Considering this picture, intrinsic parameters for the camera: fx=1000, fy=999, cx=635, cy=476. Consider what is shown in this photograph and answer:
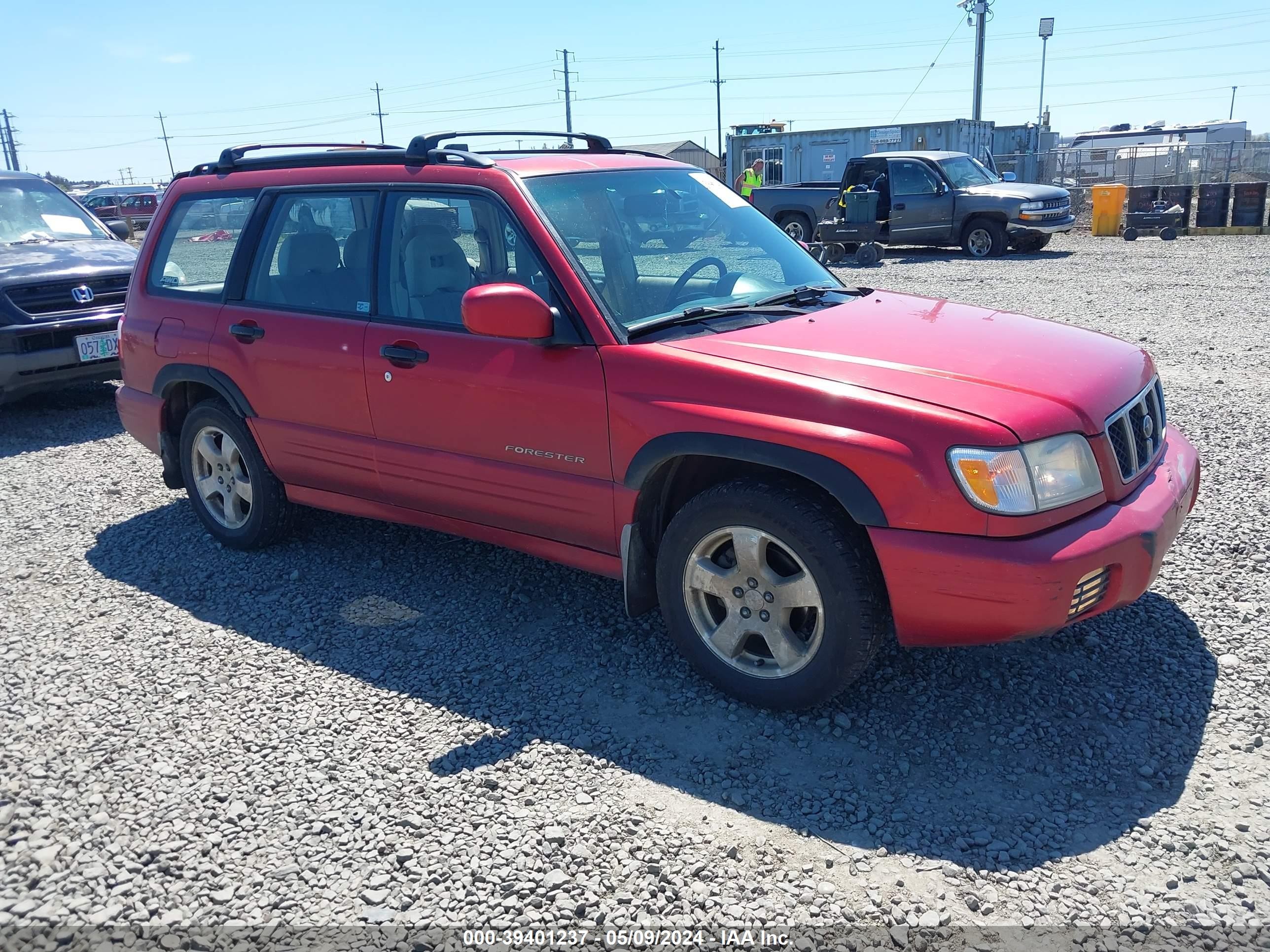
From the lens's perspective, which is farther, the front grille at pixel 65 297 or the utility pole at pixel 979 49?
the utility pole at pixel 979 49

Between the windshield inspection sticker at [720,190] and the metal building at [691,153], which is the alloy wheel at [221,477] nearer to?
the windshield inspection sticker at [720,190]

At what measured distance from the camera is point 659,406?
3.51 m

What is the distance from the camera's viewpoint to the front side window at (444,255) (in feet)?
13.1

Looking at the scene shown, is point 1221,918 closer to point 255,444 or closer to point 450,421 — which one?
point 450,421

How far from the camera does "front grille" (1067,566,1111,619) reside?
3.05m

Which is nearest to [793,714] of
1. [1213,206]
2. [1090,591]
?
[1090,591]

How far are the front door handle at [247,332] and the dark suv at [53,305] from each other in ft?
11.3

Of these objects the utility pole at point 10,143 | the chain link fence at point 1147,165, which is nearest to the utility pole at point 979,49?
the chain link fence at point 1147,165

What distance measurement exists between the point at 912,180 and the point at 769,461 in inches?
697

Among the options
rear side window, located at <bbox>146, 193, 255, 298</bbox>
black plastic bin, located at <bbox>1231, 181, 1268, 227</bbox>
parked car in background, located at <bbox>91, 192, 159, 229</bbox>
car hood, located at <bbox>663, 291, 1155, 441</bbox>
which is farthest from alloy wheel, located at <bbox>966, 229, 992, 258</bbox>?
parked car in background, located at <bbox>91, 192, 159, 229</bbox>

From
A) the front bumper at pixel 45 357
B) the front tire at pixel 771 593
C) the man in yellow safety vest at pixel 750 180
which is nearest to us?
the front tire at pixel 771 593

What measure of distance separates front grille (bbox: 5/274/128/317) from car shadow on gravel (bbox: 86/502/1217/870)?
4.23 meters

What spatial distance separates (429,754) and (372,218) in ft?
7.74

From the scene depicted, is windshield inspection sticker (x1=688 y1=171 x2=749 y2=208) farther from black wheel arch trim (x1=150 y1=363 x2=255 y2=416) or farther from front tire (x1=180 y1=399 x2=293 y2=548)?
front tire (x1=180 y1=399 x2=293 y2=548)
